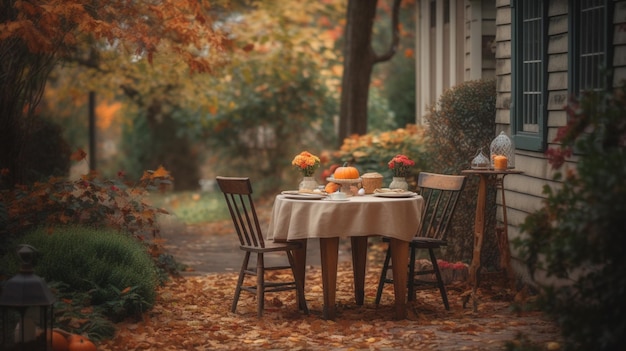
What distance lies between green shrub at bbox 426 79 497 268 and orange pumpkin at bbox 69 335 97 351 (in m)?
4.70

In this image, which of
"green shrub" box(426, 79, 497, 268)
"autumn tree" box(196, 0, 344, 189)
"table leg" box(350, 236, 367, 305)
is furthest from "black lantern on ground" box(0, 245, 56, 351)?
"autumn tree" box(196, 0, 344, 189)

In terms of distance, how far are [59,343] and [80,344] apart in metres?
0.15

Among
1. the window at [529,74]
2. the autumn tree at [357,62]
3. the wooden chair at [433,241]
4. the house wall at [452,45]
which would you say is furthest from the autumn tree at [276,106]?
the wooden chair at [433,241]

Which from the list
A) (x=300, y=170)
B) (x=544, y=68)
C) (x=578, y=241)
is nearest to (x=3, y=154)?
(x=300, y=170)

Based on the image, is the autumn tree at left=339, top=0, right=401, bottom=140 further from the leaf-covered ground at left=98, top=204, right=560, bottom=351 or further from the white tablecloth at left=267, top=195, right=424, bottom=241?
the white tablecloth at left=267, top=195, right=424, bottom=241

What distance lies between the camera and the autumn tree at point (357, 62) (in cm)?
1466

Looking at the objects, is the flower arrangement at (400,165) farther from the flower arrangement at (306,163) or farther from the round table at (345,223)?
the flower arrangement at (306,163)

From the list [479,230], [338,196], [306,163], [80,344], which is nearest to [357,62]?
[306,163]

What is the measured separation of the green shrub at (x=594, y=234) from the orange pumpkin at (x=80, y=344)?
294 cm

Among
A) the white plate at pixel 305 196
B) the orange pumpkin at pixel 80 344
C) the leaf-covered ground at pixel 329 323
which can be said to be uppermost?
the white plate at pixel 305 196

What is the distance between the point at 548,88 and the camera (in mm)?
8461

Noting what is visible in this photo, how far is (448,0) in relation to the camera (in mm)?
13508

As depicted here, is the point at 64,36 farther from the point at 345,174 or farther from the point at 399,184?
the point at 399,184

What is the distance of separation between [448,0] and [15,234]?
286 inches
